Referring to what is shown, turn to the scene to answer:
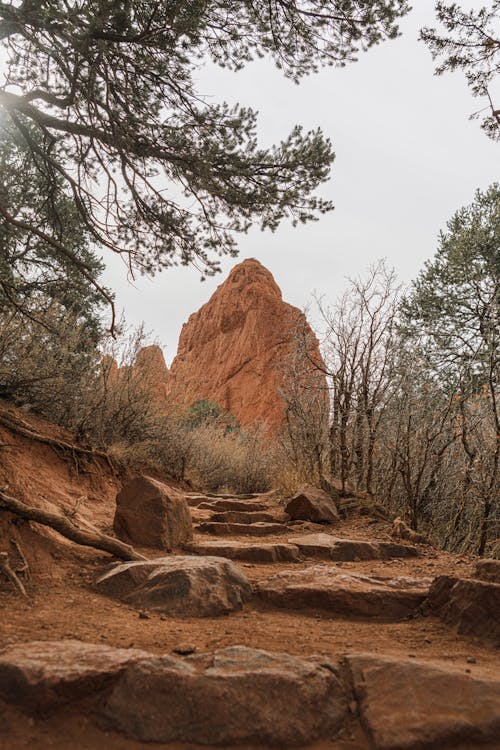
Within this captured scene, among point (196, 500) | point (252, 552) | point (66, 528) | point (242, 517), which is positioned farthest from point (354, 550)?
point (196, 500)

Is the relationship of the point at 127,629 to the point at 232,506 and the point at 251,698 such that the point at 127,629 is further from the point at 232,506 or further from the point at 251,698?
the point at 232,506

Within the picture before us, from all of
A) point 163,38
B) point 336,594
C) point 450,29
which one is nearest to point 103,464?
point 336,594

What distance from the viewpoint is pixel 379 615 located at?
8.64ft

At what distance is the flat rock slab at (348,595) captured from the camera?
8.73 ft

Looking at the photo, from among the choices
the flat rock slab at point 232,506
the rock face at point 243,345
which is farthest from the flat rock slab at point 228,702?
the rock face at point 243,345

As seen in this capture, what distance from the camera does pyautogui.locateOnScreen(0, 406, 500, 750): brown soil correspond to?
1.51 m

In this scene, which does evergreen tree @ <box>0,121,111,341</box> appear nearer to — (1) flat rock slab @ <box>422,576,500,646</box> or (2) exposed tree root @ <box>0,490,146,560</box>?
(2) exposed tree root @ <box>0,490,146,560</box>

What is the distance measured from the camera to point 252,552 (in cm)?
389

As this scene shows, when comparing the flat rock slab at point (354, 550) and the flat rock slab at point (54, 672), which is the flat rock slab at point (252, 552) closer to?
the flat rock slab at point (354, 550)

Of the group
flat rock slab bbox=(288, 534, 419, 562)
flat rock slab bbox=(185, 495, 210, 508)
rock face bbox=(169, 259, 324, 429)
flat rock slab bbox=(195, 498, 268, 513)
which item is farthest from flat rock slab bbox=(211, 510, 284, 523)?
rock face bbox=(169, 259, 324, 429)

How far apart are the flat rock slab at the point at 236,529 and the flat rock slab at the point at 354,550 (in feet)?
3.36

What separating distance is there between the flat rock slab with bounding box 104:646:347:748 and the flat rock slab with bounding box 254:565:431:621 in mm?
961

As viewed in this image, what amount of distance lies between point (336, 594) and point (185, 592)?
0.88 meters

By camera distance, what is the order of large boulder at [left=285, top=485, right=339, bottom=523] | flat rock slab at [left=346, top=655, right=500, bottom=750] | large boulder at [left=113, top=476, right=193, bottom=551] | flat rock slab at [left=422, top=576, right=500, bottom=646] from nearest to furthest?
flat rock slab at [left=346, top=655, right=500, bottom=750] → flat rock slab at [left=422, top=576, right=500, bottom=646] → large boulder at [left=113, top=476, right=193, bottom=551] → large boulder at [left=285, top=485, right=339, bottom=523]
